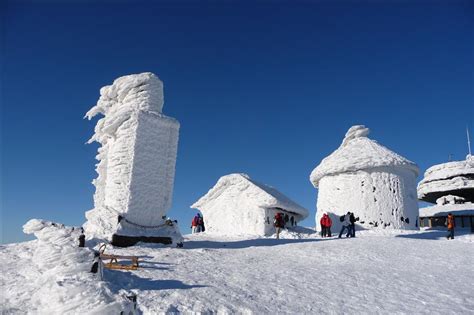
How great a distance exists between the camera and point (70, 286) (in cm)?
623

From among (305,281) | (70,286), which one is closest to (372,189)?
(305,281)

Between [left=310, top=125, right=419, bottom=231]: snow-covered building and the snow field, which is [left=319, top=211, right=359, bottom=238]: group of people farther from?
the snow field

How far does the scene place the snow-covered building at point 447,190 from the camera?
30.8 metres

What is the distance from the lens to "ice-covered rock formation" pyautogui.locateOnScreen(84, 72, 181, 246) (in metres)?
13.3

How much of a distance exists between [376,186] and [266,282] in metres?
16.4

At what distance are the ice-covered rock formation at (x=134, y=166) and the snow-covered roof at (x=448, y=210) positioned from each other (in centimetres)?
2494

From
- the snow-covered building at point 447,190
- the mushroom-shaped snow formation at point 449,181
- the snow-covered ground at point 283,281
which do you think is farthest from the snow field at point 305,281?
the mushroom-shaped snow formation at point 449,181

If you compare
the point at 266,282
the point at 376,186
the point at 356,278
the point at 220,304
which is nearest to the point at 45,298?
the point at 220,304

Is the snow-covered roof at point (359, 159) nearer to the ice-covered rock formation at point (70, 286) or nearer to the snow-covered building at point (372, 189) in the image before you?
the snow-covered building at point (372, 189)

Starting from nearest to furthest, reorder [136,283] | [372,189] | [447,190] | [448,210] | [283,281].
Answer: [136,283], [283,281], [372,189], [448,210], [447,190]

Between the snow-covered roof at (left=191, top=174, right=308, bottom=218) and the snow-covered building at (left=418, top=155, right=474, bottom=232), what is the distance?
43.1 feet

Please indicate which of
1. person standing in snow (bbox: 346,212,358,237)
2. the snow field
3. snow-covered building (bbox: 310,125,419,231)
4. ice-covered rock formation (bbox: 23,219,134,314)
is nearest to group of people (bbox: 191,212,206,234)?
snow-covered building (bbox: 310,125,419,231)

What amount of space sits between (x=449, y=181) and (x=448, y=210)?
4.25 meters

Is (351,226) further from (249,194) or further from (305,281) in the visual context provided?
(305,281)
